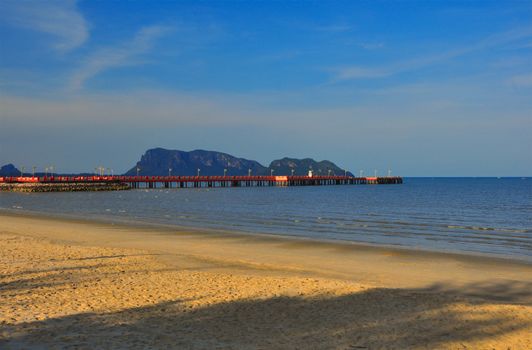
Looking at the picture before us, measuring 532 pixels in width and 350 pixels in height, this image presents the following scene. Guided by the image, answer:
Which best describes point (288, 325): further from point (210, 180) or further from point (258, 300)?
point (210, 180)

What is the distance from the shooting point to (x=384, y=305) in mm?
10055

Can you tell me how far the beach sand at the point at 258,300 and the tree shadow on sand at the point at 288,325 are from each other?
2 centimetres

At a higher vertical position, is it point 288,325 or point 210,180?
point 210,180

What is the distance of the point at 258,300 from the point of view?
10367 mm

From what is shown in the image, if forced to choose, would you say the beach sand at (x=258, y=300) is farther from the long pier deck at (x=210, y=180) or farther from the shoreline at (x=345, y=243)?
the long pier deck at (x=210, y=180)

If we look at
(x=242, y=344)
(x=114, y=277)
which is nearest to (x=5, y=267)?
(x=114, y=277)

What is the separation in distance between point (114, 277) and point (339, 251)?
9454 mm

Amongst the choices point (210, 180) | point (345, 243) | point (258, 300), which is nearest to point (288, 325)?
point (258, 300)

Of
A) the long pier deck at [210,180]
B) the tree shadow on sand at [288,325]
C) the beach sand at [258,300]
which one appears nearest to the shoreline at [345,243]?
the beach sand at [258,300]

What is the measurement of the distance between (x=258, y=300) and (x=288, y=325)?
5.87 ft

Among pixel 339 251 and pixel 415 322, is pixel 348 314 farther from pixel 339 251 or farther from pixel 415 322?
pixel 339 251

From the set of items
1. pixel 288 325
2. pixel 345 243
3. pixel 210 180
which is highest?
pixel 210 180

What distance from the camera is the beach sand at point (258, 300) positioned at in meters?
7.87

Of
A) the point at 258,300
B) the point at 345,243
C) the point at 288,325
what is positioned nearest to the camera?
the point at 288,325
